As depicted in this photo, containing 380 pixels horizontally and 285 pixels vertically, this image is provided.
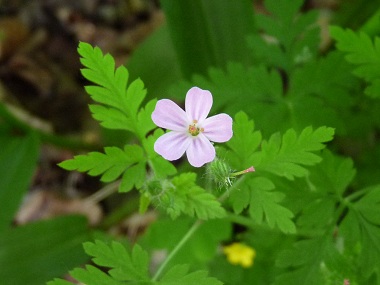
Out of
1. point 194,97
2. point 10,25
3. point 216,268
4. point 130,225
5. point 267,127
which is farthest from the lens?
point 10,25

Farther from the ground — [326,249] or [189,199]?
[189,199]

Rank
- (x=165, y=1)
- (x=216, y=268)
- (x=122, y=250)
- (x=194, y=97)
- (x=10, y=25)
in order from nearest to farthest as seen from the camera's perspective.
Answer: (x=194, y=97) < (x=122, y=250) < (x=165, y=1) < (x=216, y=268) < (x=10, y=25)

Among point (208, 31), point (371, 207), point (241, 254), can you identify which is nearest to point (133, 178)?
point (371, 207)

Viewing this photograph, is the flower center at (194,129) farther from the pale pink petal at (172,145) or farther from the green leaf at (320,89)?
the green leaf at (320,89)

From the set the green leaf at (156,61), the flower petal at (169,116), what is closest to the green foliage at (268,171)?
the flower petal at (169,116)

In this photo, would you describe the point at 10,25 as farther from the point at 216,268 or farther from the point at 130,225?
the point at 216,268

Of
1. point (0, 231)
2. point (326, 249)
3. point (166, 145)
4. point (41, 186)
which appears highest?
point (166, 145)

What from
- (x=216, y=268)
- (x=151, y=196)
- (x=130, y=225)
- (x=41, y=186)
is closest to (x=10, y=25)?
(x=41, y=186)
